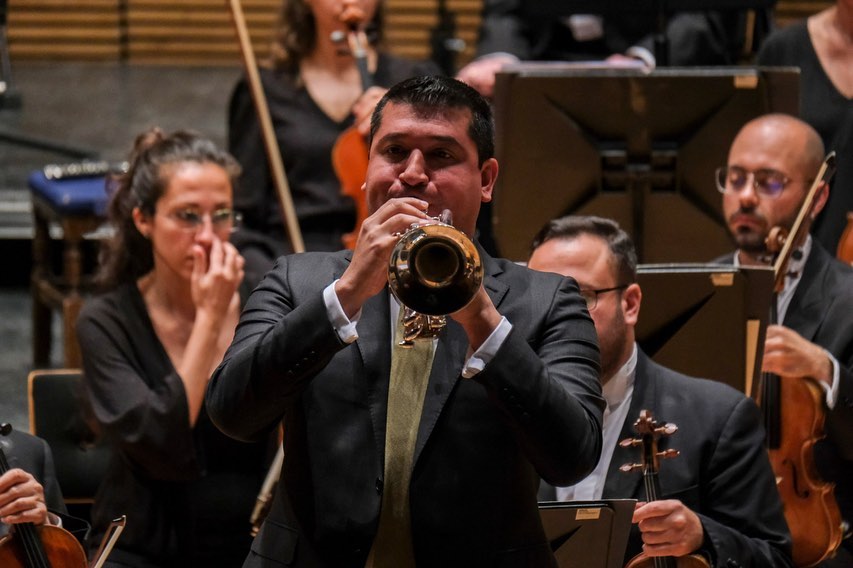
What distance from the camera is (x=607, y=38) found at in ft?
16.7

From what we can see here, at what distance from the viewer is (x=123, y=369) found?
344cm

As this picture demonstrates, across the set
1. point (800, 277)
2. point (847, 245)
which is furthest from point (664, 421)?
point (847, 245)

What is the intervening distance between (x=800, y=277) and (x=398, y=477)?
183 centimetres

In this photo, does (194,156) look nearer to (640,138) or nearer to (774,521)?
(640,138)

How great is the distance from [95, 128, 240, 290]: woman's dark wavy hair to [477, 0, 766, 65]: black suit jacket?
5.10 ft

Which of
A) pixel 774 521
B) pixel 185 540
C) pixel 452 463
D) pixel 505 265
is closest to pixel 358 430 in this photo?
pixel 452 463

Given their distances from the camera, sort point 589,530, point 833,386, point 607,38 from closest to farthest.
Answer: point 589,530
point 833,386
point 607,38

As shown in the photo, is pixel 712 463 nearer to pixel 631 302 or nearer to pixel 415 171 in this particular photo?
pixel 631 302

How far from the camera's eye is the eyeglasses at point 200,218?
3619mm

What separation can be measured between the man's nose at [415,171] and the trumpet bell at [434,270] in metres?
0.15

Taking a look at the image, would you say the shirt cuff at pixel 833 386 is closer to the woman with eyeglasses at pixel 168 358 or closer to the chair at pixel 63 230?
the woman with eyeglasses at pixel 168 358

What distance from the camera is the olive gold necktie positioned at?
6.56 ft

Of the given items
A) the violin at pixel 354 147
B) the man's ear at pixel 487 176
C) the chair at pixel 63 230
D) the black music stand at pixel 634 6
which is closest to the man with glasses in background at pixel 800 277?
the black music stand at pixel 634 6

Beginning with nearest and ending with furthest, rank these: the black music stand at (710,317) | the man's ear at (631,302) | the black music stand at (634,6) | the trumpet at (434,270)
→ the trumpet at (434,270), the man's ear at (631,302), the black music stand at (710,317), the black music stand at (634,6)
